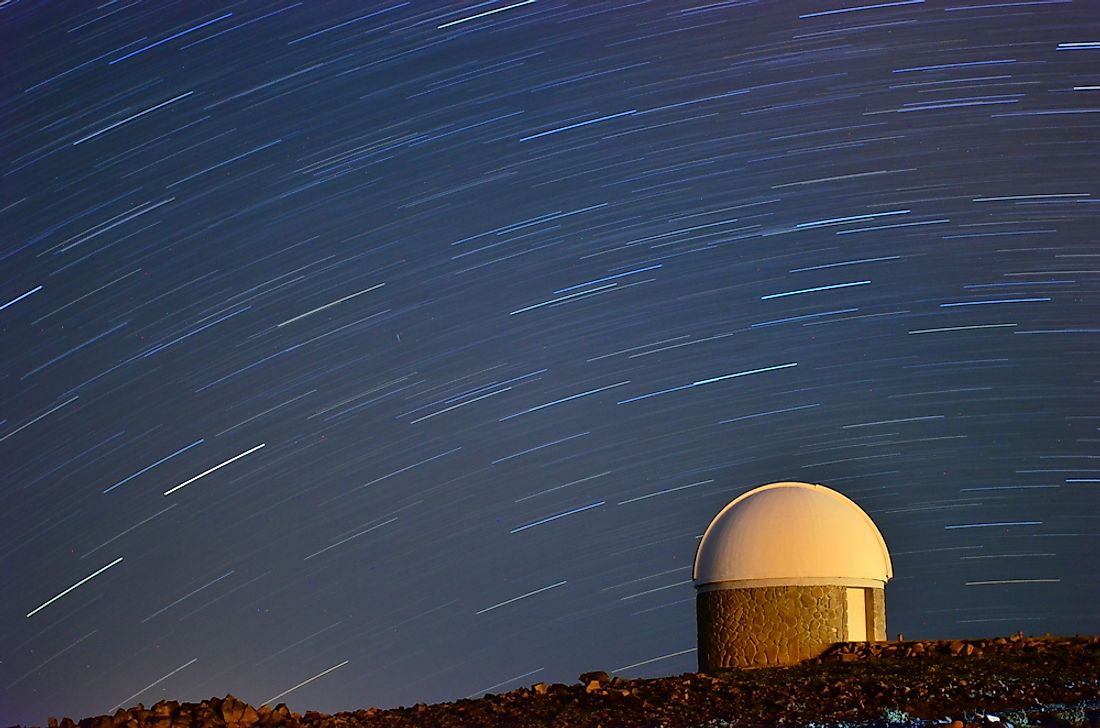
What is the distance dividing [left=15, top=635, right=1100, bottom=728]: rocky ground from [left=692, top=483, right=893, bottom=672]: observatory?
12.2 feet

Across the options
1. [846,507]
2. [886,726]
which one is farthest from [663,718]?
[846,507]

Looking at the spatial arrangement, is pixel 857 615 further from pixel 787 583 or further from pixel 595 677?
pixel 595 677

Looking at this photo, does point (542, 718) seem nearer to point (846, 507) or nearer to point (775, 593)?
point (775, 593)

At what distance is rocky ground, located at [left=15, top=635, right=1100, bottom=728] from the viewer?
1204 cm

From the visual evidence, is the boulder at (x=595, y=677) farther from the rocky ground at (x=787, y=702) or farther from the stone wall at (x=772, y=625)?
the stone wall at (x=772, y=625)

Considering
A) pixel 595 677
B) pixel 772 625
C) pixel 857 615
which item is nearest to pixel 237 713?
pixel 595 677

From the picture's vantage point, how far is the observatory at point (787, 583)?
19.3 meters

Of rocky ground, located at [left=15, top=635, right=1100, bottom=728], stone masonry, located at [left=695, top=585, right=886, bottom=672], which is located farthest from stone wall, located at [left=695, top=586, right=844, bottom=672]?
rocky ground, located at [left=15, top=635, right=1100, bottom=728]

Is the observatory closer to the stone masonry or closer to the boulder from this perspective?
the stone masonry

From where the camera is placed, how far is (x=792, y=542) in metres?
19.7

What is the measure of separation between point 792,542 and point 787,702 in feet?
22.5

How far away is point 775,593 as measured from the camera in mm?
19484

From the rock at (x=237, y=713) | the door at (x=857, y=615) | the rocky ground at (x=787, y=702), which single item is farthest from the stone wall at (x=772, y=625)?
the rock at (x=237, y=713)

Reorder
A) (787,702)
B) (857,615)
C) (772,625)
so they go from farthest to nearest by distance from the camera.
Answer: (857,615), (772,625), (787,702)
